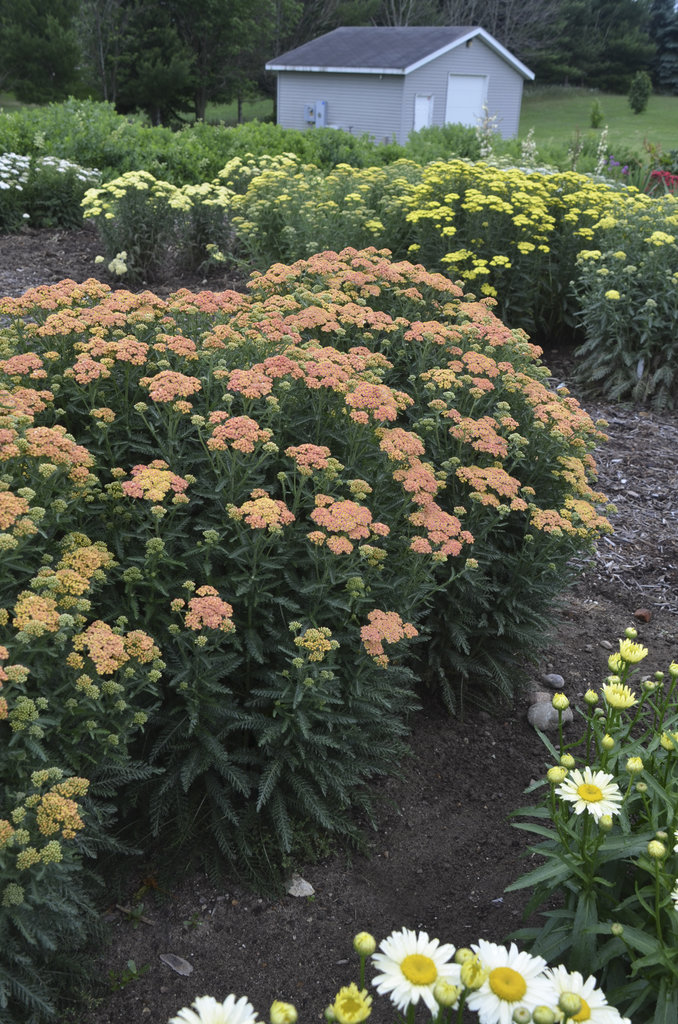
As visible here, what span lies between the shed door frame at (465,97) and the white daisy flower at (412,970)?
29470 mm

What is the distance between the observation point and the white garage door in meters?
27.6

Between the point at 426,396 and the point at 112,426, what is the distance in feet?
4.91

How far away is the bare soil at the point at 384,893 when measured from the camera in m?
2.38

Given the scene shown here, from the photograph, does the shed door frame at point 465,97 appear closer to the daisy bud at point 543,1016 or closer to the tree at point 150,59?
the tree at point 150,59

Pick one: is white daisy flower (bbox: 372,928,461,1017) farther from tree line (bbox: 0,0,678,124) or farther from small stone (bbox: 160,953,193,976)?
tree line (bbox: 0,0,678,124)

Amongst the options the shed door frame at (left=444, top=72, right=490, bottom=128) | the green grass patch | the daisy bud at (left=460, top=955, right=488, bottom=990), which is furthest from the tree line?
the daisy bud at (left=460, top=955, right=488, bottom=990)

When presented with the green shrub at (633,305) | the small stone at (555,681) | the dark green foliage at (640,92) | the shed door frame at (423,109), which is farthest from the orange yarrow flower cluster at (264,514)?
the dark green foliage at (640,92)

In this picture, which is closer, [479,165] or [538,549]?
[538,549]

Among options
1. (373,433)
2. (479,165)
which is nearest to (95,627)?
(373,433)

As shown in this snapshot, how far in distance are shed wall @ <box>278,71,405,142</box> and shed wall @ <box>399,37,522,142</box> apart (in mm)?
404

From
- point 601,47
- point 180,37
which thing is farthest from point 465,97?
Result: point 601,47

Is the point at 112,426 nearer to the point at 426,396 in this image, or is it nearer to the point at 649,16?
the point at 426,396

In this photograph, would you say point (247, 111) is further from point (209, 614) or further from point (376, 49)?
point (209, 614)

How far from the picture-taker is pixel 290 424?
3.07 m
